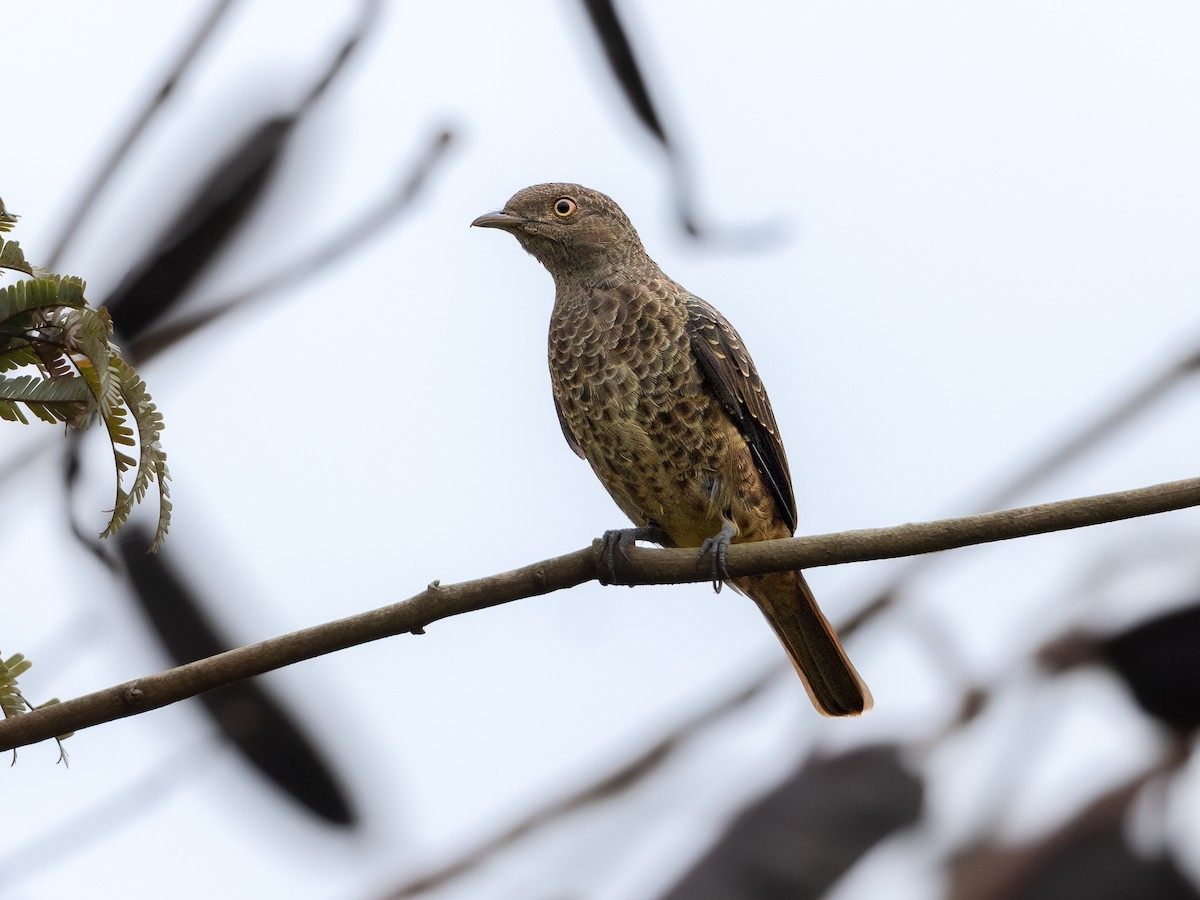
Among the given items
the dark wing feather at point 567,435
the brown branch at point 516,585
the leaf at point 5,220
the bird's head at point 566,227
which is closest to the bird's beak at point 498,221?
the bird's head at point 566,227


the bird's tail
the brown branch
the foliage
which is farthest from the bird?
the foliage

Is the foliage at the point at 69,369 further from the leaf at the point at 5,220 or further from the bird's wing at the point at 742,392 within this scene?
the bird's wing at the point at 742,392

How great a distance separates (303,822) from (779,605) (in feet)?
6.38

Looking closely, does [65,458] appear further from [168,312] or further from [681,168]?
[681,168]

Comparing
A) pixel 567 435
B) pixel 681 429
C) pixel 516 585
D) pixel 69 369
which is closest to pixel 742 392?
pixel 681 429

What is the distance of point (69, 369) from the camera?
239 cm

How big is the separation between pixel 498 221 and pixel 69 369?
3.59 metres

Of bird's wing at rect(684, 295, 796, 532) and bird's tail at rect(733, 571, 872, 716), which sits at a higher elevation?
bird's wing at rect(684, 295, 796, 532)

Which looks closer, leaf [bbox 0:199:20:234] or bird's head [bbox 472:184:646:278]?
leaf [bbox 0:199:20:234]

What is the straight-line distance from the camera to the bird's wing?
5.44 m

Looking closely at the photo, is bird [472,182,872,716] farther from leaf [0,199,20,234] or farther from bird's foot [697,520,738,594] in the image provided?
leaf [0,199,20,234]

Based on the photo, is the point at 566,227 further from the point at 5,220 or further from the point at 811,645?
the point at 5,220

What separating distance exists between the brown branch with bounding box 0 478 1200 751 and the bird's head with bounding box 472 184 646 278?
2.63 meters

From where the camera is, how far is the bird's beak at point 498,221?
586 cm
